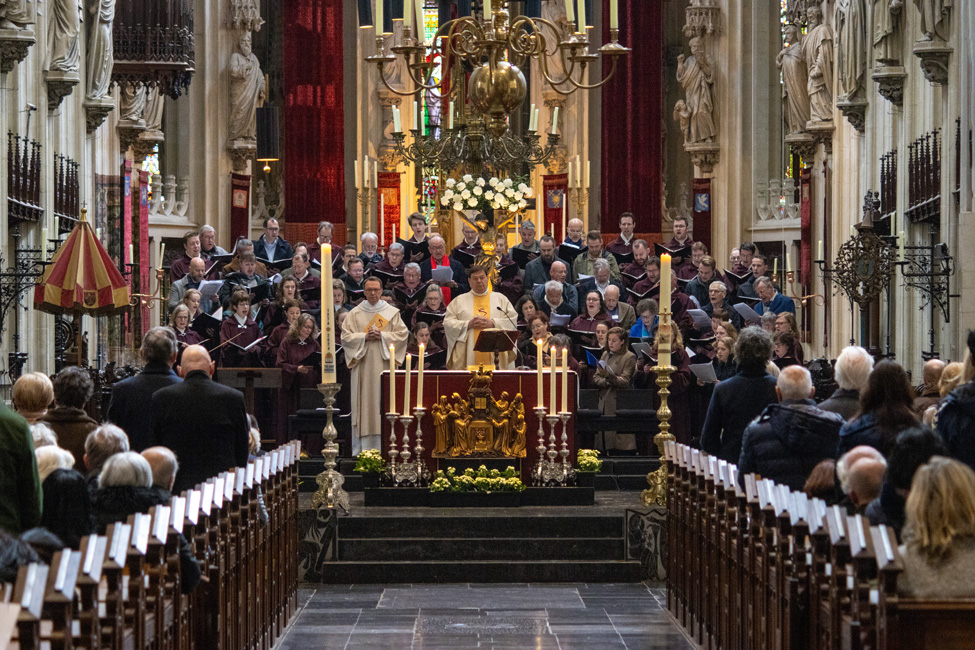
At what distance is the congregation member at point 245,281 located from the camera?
1412 centimetres

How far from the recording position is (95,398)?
1096 centimetres

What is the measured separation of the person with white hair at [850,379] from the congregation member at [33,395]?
3.06m

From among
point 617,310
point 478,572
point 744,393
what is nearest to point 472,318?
point 617,310

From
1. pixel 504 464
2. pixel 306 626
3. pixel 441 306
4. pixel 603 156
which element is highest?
pixel 603 156

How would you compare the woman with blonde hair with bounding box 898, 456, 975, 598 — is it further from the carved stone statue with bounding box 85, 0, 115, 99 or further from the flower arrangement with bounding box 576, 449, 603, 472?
the carved stone statue with bounding box 85, 0, 115, 99

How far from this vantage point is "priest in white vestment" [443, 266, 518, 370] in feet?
38.3

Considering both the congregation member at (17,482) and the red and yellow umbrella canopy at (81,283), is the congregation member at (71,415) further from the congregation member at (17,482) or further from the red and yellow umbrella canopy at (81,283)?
the red and yellow umbrella canopy at (81,283)

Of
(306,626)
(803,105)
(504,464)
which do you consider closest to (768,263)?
(803,105)

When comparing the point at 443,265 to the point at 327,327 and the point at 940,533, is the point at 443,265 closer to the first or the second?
the point at 327,327

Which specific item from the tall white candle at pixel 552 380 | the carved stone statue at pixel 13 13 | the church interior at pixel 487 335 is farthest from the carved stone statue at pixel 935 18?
the carved stone statue at pixel 13 13

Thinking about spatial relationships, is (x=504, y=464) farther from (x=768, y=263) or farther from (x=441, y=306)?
(x=768, y=263)

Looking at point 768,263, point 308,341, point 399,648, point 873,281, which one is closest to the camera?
point 399,648

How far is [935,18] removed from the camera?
11.6 m

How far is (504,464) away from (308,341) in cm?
333
